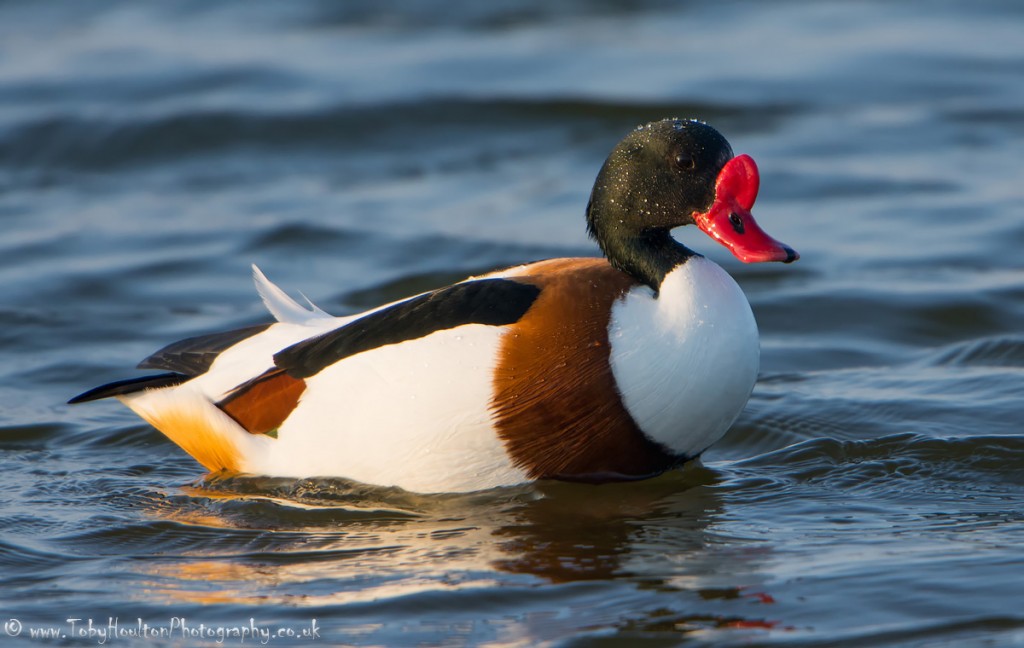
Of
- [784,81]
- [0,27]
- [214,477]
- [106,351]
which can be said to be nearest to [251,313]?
[106,351]

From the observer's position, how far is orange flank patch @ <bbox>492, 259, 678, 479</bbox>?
5551 mm

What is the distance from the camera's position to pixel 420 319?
5734 mm

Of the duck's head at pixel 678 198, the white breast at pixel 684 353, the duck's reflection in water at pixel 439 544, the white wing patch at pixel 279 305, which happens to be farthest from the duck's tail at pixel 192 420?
the duck's head at pixel 678 198

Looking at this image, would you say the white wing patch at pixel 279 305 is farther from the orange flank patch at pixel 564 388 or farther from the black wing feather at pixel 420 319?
the orange flank patch at pixel 564 388

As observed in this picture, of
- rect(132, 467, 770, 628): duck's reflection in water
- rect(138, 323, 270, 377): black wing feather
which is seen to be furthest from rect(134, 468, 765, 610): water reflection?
rect(138, 323, 270, 377): black wing feather

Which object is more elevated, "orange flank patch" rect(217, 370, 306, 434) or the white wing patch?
the white wing patch

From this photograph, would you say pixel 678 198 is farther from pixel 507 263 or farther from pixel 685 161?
pixel 507 263

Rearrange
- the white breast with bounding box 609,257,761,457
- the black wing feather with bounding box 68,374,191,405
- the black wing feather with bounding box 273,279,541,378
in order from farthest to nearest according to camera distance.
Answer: the black wing feather with bounding box 68,374,191,405 → the black wing feather with bounding box 273,279,541,378 → the white breast with bounding box 609,257,761,457

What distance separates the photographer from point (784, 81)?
13328 millimetres

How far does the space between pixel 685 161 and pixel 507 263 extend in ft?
13.1

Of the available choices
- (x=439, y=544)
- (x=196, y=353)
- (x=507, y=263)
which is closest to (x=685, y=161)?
(x=439, y=544)

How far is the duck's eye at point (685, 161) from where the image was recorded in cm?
579

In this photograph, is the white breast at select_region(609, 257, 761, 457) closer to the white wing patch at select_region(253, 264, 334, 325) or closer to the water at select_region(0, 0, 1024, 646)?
the water at select_region(0, 0, 1024, 646)

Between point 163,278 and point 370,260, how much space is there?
137 cm
